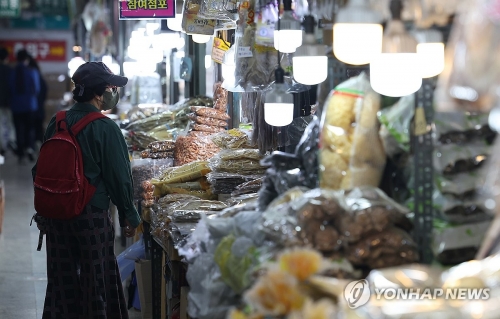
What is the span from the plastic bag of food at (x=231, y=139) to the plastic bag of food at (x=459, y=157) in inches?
127

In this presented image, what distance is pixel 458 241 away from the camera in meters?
2.65

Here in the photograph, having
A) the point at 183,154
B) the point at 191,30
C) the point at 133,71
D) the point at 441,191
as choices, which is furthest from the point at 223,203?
the point at 133,71

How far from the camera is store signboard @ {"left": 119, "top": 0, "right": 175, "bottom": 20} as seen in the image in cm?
685

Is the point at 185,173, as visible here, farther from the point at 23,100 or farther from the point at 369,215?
the point at 23,100

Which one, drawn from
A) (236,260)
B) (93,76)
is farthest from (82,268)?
(236,260)

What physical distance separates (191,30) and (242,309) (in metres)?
3.81

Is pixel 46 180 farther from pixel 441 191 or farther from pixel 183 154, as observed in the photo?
pixel 441 191

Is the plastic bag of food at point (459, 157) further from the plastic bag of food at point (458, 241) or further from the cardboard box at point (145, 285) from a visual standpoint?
the cardboard box at point (145, 285)

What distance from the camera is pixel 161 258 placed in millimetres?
5086

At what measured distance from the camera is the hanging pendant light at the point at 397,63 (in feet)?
8.04

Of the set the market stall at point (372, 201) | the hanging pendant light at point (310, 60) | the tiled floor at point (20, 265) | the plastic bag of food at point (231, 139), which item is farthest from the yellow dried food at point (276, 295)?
the tiled floor at point (20, 265)

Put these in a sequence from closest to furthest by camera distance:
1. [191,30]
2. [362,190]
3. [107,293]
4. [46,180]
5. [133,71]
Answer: [362,190] < [46,180] < [107,293] < [191,30] < [133,71]

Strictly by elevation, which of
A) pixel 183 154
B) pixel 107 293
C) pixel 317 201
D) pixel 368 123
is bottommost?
pixel 107 293
